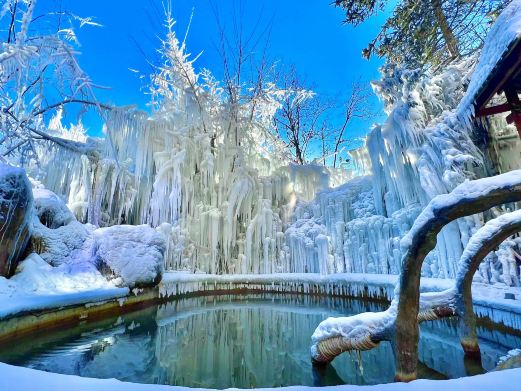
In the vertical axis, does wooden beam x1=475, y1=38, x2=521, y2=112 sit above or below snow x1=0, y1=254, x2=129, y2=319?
above

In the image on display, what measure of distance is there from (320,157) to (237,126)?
Result: 814 cm

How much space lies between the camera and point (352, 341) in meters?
2.36

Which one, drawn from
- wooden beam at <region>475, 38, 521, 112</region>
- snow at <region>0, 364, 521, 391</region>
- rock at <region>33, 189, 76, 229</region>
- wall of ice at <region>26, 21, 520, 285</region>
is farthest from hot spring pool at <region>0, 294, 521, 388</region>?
wooden beam at <region>475, 38, 521, 112</region>

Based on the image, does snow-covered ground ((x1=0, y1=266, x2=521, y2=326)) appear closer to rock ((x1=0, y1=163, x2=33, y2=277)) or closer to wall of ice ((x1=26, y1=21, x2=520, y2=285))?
rock ((x1=0, y1=163, x2=33, y2=277))

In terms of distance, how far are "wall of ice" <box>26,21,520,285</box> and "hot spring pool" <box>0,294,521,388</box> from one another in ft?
9.39

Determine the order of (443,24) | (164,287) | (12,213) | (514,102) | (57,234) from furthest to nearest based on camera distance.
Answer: (164,287)
(57,234)
(443,24)
(12,213)
(514,102)

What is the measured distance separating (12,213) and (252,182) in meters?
6.68

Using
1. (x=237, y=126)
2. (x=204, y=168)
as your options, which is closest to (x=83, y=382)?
(x=204, y=168)

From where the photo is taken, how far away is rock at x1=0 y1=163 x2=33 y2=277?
4.72 meters

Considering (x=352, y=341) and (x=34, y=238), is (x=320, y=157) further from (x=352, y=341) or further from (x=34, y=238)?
(x=352, y=341)

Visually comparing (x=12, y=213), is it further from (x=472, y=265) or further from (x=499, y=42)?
(x=499, y=42)

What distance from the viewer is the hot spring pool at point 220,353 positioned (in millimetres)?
2992

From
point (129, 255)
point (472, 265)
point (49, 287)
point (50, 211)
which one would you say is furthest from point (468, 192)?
point (50, 211)

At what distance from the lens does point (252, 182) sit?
1019 centimetres
